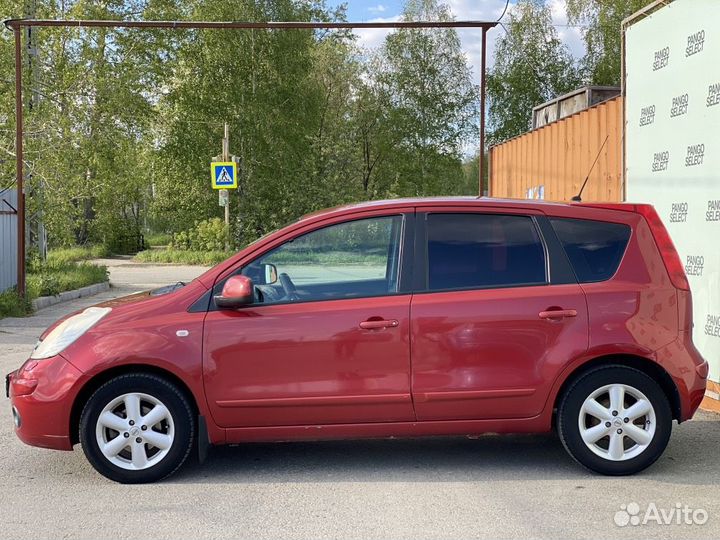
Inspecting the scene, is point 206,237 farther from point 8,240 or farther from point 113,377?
point 113,377

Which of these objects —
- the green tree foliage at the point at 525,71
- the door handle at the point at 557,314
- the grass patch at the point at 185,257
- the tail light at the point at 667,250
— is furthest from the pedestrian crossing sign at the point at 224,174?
the door handle at the point at 557,314

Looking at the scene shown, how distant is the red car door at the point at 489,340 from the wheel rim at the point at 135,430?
1534 mm

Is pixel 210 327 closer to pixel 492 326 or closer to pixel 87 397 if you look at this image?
pixel 87 397

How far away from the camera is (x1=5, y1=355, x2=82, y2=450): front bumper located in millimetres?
4656

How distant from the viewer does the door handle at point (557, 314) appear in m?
4.75

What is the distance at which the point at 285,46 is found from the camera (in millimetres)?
35312

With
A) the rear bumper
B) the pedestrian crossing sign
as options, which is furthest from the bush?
the rear bumper

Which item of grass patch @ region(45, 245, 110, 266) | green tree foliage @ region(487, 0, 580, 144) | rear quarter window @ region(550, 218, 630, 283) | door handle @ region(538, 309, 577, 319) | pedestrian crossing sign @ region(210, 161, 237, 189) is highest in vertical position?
green tree foliage @ region(487, 0, 580, 144)

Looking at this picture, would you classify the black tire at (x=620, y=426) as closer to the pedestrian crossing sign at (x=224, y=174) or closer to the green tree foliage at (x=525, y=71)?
the pedestrian crossing sign at (x=224, y=174)

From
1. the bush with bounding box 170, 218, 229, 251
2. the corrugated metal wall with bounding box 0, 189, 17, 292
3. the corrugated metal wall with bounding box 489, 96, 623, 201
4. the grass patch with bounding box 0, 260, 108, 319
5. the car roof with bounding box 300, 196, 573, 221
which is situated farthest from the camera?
the bush with bounding box 170, 218, 229, 251

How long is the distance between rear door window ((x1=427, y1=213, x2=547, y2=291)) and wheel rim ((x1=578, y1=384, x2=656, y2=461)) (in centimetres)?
81

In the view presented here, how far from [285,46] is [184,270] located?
13.2m

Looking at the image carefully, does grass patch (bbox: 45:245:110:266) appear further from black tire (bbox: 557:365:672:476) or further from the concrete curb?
black tire (bbox: 557:365:672:476)

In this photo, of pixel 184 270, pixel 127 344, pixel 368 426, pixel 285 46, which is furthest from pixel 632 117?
pixel 285 46
